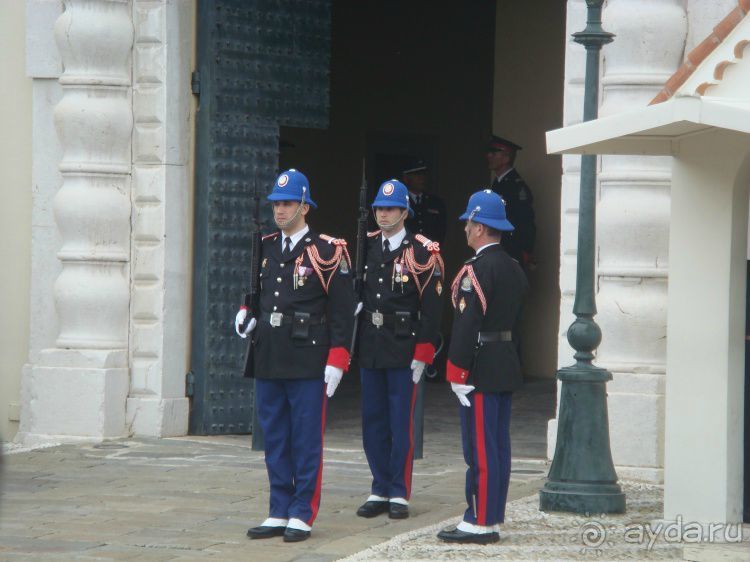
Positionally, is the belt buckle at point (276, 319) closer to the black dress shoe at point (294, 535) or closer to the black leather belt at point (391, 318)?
the black leather belt at point (391, 318)

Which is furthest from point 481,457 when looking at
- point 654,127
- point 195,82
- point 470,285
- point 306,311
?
point 195,82

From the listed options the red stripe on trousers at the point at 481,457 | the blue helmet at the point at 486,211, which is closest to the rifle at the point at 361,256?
the blue helmet at the point at 486,211

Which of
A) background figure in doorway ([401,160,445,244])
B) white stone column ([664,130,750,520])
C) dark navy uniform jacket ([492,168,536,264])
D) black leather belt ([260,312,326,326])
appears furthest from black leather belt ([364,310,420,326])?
background figure in doorway ([401,160,445,244])

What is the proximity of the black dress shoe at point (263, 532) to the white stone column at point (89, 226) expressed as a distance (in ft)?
12.6

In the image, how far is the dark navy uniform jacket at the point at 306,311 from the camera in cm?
804

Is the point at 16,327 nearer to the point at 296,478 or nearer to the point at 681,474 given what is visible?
the point at 296,478

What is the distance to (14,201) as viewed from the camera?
12258 mm

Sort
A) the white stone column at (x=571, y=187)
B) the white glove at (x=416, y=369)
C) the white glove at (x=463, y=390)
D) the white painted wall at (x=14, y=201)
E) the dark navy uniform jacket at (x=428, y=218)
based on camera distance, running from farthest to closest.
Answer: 1. the dark navy uniform jacket at (x=428, y=218)
2. the white painted wall at (x=14, y=201)
3. the white stone column at (x=571, y=187)
4. the white glove at (x=416, y=369)
5. the white glove at (x=463, y=390)

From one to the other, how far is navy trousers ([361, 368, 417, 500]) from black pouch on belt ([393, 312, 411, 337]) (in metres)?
0.20

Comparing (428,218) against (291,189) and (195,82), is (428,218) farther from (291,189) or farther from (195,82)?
(291,189)

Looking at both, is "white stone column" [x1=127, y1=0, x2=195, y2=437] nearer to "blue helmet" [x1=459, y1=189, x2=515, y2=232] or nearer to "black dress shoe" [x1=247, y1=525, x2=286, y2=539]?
"black dress shoe" [x1=247, y1=525, x2=286, y2=539]

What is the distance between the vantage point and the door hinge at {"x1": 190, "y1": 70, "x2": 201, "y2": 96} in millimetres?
11883

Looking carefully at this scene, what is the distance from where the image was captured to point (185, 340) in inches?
470

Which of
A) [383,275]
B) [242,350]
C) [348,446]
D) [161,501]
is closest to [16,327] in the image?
[242,350]
